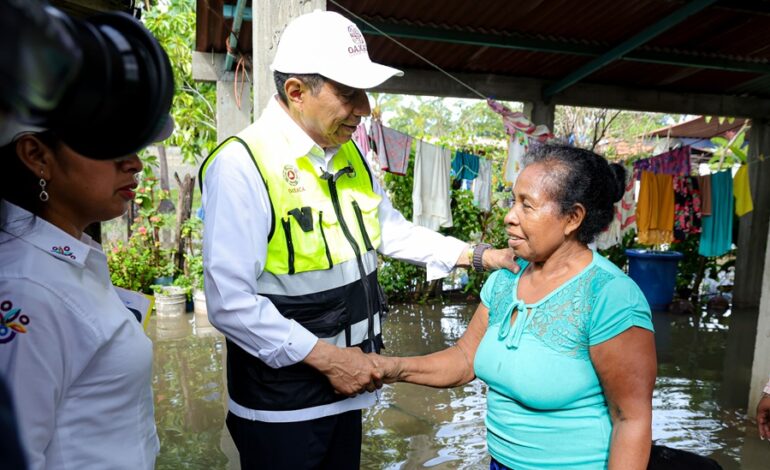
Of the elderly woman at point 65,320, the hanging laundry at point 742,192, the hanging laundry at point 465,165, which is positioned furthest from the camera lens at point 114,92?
the hanging laundry at point 742,192

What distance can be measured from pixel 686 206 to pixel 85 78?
822 centimetres

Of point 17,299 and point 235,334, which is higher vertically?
point 17,299

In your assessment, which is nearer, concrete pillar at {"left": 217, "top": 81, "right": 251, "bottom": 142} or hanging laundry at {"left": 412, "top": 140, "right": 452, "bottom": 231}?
concrete pillar at {"left": 217, "top": 81, "right": 251, "bottom": 142}

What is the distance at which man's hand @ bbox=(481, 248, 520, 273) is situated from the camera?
204 cm

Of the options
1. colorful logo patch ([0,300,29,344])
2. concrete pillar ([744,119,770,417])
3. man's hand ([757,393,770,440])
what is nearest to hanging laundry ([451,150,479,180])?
concrete pillar ([744,119,770,417])

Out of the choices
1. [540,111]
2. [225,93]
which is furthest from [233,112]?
[540,111]

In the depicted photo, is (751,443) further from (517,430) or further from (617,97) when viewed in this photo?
(617,97)

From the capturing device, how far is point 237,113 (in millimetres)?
5711

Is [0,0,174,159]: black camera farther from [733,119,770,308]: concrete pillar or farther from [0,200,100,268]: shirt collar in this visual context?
[733,119,770,308]: concrete pillar

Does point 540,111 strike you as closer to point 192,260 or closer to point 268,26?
point 192,260

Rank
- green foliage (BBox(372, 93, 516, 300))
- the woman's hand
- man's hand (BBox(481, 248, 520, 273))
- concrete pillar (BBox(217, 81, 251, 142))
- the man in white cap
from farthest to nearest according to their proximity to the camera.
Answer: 1. green foliage (BBox(372, 93, 516, 300))
2. concrete pillar (BBox(217, 81, 251, 142))
3. man's hand (BBox(481, 248, 520, 273))
4. the man in white cap
5. the woman's hand

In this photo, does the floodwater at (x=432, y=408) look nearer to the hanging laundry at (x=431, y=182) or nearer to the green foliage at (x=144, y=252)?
the green foliage at (x=144, y=252)

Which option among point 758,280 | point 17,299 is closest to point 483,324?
point 17,299

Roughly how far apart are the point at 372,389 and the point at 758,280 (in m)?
8.46
